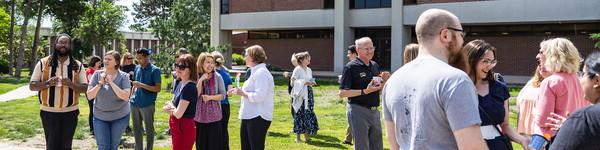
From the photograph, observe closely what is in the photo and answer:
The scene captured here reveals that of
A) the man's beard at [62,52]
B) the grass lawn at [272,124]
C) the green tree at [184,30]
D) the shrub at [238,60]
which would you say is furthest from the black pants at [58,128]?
the shrub at [238,60]

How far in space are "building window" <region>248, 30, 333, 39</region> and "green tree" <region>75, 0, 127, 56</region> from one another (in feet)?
44.3

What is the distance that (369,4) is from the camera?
3844cm

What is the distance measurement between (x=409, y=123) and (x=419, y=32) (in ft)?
1.53

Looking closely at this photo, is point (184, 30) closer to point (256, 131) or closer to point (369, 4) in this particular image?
point (369, 4)

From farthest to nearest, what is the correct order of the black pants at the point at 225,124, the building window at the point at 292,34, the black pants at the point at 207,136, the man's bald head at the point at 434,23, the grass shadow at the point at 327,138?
the building window at the point at 292,34 < the grass shadow at the point at 327,138 < the black pants at the point at 225,124 < the black pants at the point at 207,136 < the man's bald head at the point at 434,23

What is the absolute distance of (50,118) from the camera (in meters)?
6.99

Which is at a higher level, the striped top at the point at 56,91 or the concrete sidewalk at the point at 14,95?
the striped top at the point at 56,91

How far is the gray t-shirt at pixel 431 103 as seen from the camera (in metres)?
2.76

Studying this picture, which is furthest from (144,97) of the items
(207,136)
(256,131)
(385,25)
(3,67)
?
(3,67)

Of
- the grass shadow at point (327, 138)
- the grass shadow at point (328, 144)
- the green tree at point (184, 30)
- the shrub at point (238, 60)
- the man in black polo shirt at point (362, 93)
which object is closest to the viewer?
the man in black polo shirt at point (362, 93)

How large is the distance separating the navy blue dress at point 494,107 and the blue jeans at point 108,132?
4.58 m

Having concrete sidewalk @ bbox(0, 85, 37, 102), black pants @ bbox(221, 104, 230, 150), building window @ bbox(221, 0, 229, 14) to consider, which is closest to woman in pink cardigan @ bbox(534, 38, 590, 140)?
black pants @ bbox(221, 104, 230, 150)

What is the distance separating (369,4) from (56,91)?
32.6 meters

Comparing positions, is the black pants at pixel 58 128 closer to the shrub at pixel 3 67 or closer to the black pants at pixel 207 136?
the black pants at pixel 207 136
